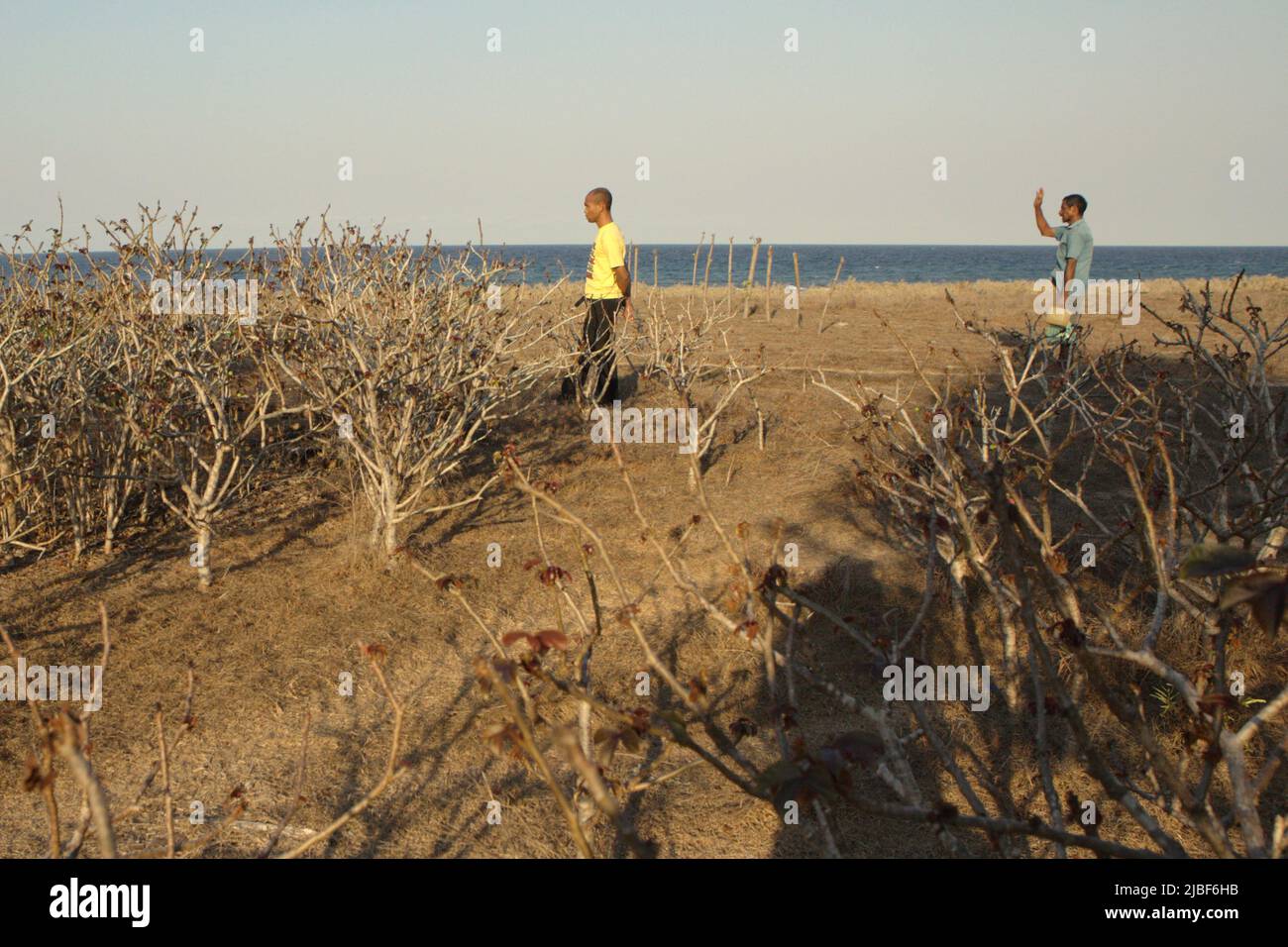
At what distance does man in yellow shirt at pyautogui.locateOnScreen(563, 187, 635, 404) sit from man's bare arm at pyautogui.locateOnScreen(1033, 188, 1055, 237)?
299cm

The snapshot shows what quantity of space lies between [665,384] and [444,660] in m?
4.70

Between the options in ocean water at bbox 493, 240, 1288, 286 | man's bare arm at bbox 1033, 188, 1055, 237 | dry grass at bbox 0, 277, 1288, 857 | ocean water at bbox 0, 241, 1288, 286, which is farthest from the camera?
ocean water at bbox 493, 240, 1288, 286

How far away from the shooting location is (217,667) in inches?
165

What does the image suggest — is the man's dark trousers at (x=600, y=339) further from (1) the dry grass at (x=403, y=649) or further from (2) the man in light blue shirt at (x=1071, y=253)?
(2) the man in light blue shirt at (x=1071, y=253)

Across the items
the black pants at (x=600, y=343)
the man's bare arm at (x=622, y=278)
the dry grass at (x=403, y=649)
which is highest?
the man's bare arm at (x=622, y=278)

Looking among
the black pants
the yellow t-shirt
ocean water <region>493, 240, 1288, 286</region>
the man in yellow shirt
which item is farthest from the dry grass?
ocean water <region>493, 240, 1288, 286</region>

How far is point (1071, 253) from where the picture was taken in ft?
25.2

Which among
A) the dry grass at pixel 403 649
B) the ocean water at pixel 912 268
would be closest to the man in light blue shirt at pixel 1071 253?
the dry grass at pixel 403 649

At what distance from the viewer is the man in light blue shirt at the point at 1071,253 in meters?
7.68

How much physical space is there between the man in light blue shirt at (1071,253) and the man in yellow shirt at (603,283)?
3.09 m

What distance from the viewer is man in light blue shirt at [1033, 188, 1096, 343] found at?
768 cm

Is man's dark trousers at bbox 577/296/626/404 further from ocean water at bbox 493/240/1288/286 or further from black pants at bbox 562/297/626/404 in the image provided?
ocean water at bbox 493/240/1288/286

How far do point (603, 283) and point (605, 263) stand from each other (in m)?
0.15
